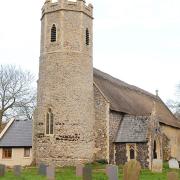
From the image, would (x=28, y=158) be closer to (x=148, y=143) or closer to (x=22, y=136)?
(x=22, y=136)

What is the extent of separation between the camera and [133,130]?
30266mm

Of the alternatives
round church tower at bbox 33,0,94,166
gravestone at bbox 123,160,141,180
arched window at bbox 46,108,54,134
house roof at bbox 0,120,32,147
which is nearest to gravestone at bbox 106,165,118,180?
gravestone at bbox 123,160,141,180

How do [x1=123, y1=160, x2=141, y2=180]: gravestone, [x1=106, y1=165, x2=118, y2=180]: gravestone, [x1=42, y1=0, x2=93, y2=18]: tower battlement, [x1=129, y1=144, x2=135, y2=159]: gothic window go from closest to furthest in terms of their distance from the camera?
1. [x1=123, y1=160, x2=141, y2=180]: gravestone
2. [x1=106, y1=165, x2=118, y2=180]: gravestone
3. [x1=42, y1=0, x2=93, y2=18]: tower battlement
4. [x1=129, y1=144, x2=135, y2=159]: gothic window

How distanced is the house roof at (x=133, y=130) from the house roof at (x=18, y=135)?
798 cm

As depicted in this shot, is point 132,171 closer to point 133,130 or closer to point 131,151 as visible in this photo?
point 131,151

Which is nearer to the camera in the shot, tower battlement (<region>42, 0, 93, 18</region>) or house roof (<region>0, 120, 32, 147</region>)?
tower battlement (<region>42, 0, 93, 18</region>)

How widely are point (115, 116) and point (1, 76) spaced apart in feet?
78.1

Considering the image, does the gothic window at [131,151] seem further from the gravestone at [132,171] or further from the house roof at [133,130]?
the gravestone at [132,171]

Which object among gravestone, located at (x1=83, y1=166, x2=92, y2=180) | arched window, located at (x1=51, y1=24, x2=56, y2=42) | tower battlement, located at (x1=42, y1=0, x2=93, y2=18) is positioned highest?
tower battlement, located at (x1=42, y1=0, x2=93, y2=18)

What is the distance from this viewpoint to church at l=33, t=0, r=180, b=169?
27.6 meters

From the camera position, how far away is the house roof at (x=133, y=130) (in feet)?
96.4

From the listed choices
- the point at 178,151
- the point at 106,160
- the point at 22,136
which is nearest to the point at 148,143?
the point at 106,160

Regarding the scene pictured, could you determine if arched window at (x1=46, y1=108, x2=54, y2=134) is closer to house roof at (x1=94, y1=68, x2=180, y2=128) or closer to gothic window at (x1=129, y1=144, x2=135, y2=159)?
house roof at (x1=94, y1=68, x2=180, y2=128)

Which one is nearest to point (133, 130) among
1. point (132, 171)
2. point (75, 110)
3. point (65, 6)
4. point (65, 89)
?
point (75, 110)
